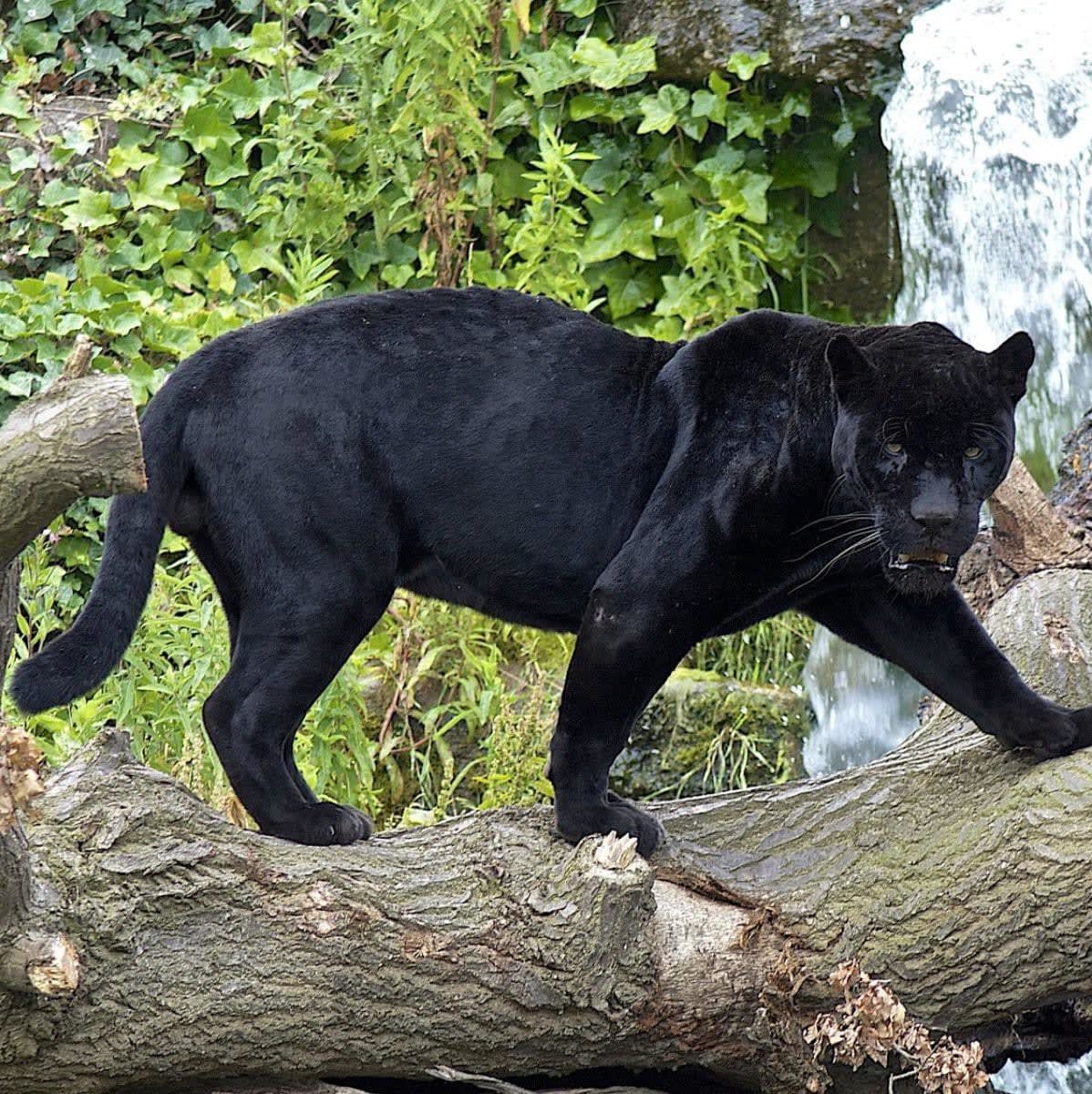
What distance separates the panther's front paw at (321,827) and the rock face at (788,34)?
398 centimetres

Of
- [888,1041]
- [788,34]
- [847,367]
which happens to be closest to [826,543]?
[847,367]

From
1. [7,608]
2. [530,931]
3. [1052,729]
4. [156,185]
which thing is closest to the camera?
[7,608]

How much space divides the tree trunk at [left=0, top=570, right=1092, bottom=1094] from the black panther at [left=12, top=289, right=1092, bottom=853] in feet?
0.57

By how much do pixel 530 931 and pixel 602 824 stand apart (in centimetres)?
33

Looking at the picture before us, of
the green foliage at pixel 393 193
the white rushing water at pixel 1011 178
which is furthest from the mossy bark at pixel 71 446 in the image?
the white rushing water at pixel 1011 178

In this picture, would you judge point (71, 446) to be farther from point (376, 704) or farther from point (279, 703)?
point (376, 704)

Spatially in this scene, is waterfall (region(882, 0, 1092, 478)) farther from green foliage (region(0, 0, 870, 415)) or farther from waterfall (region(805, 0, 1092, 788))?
green foliage (region(0, 0, 870, 415))

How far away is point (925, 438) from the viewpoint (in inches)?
107

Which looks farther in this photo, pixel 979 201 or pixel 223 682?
pixel 979 201

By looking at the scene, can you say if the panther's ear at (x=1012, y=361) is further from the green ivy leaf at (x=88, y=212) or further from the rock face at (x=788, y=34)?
the green ivy leaf at (x=88, y=212)

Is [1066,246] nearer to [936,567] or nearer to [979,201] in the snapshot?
[979,201]

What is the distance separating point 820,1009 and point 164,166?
14.0 ft

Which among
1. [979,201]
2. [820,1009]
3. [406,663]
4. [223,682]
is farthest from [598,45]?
[820,1009]

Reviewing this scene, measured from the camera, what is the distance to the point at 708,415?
2986mm
